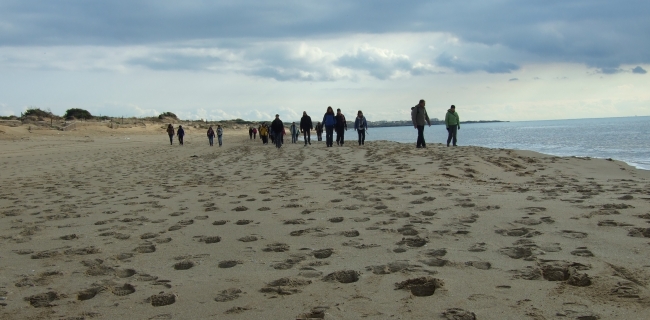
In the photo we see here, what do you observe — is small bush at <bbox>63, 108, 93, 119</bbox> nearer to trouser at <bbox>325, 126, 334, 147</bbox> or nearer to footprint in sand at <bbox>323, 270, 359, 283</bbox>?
trouser at <bbox>325, 126, 334, 147</bbox>

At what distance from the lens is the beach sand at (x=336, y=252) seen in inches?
125

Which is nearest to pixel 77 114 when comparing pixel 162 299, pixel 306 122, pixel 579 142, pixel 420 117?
pixel 306 122

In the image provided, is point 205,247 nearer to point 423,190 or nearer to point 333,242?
point 333,242

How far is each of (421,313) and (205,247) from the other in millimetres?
2506

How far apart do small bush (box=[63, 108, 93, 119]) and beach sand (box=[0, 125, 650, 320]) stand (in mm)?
64034

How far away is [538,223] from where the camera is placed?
5090 millimetres

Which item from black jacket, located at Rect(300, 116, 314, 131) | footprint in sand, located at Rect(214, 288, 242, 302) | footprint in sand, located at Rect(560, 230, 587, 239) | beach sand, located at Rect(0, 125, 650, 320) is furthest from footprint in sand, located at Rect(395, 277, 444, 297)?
black jacket, located at Rect(300, 116, 314, 131)

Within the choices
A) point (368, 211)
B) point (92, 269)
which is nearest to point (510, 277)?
point (368, 211)

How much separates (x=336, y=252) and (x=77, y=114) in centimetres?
7183

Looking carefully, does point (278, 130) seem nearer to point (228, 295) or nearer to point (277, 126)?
point (277, 126)

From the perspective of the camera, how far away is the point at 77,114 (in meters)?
67.4

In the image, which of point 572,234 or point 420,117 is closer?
point 572,234

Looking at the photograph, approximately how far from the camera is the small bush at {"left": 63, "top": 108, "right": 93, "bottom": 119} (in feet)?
Answer: 217

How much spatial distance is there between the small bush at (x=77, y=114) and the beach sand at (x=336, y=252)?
2521 inches
